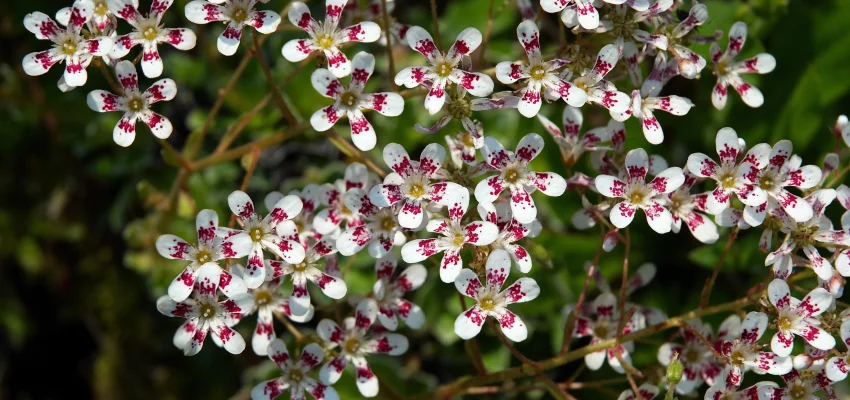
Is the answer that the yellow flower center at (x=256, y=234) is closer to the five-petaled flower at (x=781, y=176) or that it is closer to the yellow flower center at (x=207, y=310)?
the yellow flower center at (x=207, y=310)

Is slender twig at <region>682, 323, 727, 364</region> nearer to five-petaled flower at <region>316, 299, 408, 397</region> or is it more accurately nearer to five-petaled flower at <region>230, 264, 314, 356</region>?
five-petaled flower at <region>316, 299, 408, 397</region>

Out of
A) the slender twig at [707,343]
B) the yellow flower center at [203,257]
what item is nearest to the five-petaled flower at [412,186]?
the yellow flower center at [203,257]

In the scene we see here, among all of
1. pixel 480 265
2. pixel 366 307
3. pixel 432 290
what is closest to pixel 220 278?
pixel 366 307

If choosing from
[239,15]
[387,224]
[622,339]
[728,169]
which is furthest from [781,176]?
[239,15]

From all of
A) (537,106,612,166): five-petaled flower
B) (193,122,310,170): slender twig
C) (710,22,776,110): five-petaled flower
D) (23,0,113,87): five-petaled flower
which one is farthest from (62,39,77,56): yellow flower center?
(710,22,776,110): five-petaled flower

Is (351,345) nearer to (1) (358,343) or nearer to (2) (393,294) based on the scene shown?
(1) (358,343)

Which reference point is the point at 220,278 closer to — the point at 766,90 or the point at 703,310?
the point at 703,310
